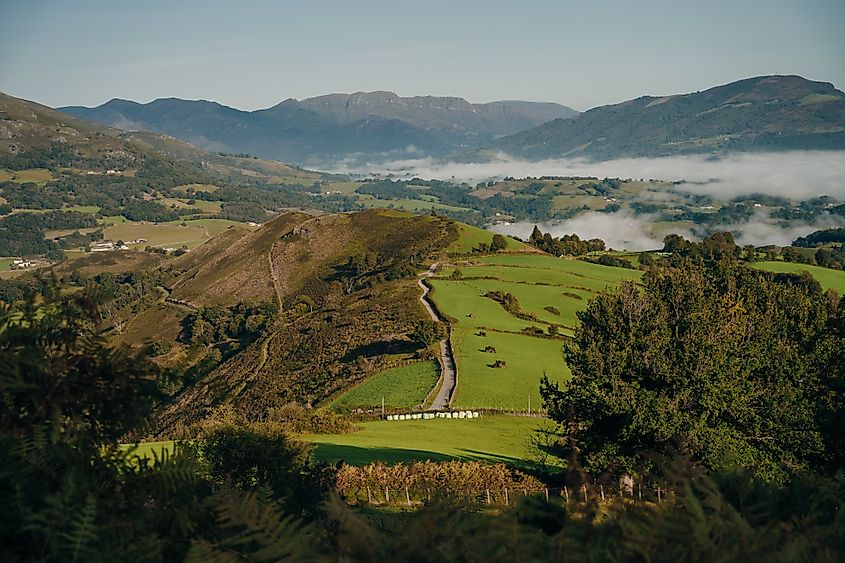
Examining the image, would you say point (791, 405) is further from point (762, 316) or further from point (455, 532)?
point (455, 532)

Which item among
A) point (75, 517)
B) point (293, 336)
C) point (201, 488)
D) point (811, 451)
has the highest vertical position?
point (75, 517)

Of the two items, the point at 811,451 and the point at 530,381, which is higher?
the point at 811,451

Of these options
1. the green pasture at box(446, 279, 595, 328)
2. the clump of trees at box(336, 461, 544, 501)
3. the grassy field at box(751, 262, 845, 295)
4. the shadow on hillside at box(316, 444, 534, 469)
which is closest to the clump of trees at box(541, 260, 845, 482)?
the clump of trees at box(336, 461, 544, 501)

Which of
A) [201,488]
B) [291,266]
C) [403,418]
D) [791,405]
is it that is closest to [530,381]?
[403,418]

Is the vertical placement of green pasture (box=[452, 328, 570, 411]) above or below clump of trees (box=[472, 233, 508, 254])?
below

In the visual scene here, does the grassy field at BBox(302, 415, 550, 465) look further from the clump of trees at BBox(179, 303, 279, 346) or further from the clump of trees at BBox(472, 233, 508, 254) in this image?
the clump of trees at BBox(472, 233, 508, 254)

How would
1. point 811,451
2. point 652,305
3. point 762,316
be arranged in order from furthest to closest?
point 762,316 < point 652,305 < point 811,451

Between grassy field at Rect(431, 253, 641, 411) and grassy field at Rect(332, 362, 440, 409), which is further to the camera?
grassy field at Rect(431, 253, 641, 411)

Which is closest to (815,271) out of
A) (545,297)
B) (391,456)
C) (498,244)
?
(545,297)
